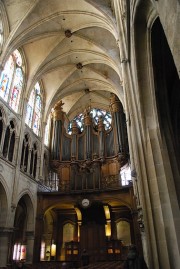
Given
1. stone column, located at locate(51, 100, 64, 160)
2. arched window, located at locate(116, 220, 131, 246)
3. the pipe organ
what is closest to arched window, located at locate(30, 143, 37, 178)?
the pipe organ

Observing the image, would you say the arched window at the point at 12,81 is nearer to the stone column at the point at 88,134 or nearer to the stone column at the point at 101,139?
the stone column at the point at 88,134

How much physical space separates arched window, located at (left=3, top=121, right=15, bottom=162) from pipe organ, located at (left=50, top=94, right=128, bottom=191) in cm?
487

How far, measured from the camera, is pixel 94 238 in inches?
616

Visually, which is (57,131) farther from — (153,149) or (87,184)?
(153,149)

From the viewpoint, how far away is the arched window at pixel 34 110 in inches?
639

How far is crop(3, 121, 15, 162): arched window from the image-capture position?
12.7 m

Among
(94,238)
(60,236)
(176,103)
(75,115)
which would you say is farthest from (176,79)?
(75,115)

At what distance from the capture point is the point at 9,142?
512 inches

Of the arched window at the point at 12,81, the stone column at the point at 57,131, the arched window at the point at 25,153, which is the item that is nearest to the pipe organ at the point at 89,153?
the stone column at the point at 57,131

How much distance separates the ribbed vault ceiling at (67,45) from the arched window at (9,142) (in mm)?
3345

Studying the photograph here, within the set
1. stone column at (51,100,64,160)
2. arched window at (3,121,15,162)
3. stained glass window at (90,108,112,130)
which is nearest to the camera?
arched window at (3,121,15,162)

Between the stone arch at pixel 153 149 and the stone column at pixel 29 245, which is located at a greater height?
the stone arch at pixel 153 149

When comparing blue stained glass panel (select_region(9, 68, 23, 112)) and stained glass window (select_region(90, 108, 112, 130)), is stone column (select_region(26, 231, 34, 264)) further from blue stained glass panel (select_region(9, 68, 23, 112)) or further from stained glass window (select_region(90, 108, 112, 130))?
stained glass window (select_region(90, 108, 112, 130))

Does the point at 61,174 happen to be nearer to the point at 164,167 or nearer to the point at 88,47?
the point at 88,47
